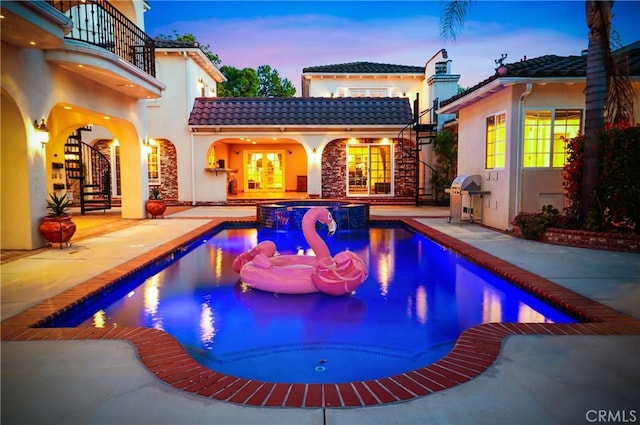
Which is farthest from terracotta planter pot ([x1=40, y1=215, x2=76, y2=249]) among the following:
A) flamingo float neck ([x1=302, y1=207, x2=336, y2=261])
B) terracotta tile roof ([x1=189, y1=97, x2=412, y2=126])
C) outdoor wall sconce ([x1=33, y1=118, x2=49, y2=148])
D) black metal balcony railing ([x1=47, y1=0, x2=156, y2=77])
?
terracotta tile roof ([x1=189, y1=97, x2=412, y2=126])

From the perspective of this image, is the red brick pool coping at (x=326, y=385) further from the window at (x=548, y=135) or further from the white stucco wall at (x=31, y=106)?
the window at (x=548, y=135)

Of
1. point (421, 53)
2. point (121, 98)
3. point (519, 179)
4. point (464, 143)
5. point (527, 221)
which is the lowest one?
point (527, 221)

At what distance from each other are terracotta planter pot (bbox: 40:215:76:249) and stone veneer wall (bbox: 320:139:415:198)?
11888 millimetres

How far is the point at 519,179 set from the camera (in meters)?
10.4

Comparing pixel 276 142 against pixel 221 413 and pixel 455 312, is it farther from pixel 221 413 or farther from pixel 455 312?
pixel 221 413

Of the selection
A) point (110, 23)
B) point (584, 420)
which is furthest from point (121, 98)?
point (584, 420)

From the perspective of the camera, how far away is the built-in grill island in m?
12.1

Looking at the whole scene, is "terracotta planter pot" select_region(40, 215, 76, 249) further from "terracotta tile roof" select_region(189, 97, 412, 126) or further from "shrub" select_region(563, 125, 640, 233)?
"terracotta tile roof" select_region(189, 97, 412, 126)

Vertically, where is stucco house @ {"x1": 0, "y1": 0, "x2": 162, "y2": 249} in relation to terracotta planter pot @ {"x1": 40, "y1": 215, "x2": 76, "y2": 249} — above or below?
above

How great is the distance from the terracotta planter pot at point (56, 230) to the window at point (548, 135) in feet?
33.3

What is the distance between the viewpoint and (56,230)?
851 centimetres

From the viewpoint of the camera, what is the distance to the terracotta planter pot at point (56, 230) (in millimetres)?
8523

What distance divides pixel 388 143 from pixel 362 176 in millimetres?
1845

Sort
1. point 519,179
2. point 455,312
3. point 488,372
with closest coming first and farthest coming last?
1. point 488,372
2. point 455,312
3. point 519,179
